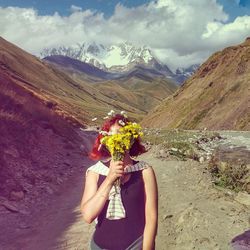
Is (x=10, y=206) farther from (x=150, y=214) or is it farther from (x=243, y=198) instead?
(x=150, y=214)

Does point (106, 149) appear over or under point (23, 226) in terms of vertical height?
over

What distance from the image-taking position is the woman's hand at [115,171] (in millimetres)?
5578

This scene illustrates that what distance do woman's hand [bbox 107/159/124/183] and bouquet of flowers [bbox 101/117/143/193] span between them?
58 mm

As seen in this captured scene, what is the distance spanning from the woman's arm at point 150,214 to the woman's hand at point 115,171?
0.29 meters

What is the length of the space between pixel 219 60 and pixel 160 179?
90.8 meters

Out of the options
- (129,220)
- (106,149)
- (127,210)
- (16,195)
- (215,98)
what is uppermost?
(215,98)

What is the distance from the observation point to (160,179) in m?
18.7

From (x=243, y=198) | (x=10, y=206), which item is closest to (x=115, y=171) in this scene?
(x=243, y=198)

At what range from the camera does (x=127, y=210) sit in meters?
5.67

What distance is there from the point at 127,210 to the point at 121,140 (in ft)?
2.44

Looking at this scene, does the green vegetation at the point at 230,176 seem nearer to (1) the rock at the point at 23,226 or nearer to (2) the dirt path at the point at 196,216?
(2) the dirt path at the point at 196,216

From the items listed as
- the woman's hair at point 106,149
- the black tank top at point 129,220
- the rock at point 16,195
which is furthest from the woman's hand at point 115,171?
the rock at point 16,195

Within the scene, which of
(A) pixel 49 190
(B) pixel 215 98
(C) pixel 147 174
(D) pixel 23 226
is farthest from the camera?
(B) pixel 215 98

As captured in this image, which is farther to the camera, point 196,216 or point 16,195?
point 16,195
